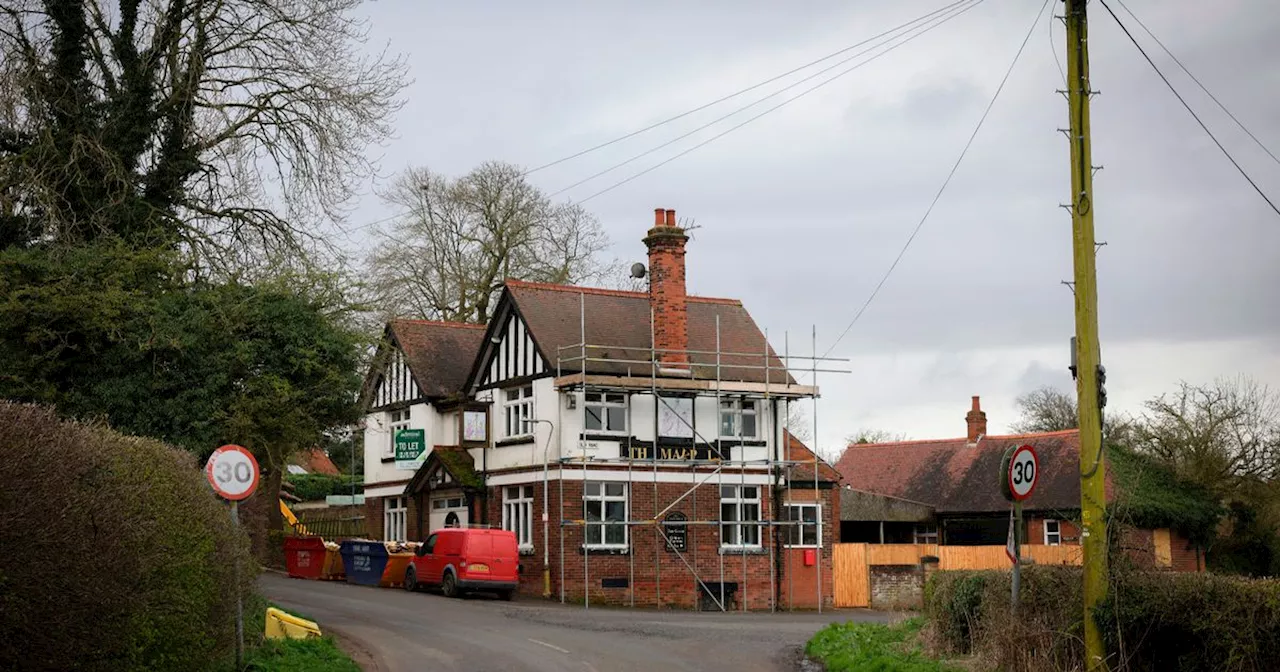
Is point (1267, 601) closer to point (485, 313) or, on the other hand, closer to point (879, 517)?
point (879, 517)

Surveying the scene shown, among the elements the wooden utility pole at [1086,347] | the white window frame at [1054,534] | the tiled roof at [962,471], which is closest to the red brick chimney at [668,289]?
the tiled roof at [962,471]

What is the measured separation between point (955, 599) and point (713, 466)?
22188 mm

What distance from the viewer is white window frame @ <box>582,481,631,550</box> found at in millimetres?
38750

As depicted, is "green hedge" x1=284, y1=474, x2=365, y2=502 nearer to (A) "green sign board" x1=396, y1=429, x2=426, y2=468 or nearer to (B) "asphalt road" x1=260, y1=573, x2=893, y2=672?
(A) "green sign board" x1=396, y1=429, x2=426, y2=468

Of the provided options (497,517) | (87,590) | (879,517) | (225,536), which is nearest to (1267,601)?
(87,590)

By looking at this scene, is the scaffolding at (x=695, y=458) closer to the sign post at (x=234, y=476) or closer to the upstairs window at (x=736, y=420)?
the upstairs window at (x=736, y=420)

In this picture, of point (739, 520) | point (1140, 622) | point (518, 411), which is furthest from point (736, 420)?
point (1140, 622)

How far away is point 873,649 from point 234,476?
9.01 metres

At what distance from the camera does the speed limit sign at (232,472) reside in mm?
17062

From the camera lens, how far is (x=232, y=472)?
17.2m

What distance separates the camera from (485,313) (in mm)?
58938

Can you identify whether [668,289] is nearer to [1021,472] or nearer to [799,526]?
[799,526]

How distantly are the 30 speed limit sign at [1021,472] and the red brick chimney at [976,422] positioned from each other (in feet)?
130

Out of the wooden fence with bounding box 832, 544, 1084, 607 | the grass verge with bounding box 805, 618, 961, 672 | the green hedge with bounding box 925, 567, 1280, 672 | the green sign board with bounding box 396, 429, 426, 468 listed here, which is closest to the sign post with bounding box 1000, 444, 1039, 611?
the green hedge with bounding box 925, 567, 1280, 672
